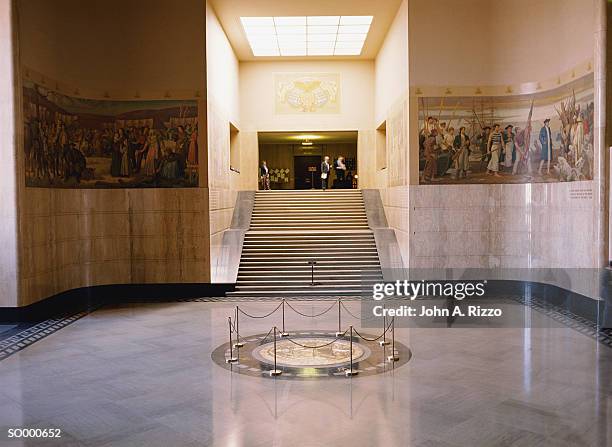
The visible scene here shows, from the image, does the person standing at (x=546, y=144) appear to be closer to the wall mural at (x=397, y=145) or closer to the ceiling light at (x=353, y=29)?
the wall mural at (x=397, y=145)

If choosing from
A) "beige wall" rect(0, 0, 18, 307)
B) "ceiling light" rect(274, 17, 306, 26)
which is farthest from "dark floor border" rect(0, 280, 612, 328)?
"ceiling light" rect(274, 17, 306, 26)

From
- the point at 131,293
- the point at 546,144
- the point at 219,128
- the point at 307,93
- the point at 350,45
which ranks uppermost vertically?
the point at 350,45

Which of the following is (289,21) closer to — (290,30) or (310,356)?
(290,30)

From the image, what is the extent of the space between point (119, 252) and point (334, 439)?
33.5 feet

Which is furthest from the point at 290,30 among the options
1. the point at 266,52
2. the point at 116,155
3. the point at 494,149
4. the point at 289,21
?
the point at 494,149

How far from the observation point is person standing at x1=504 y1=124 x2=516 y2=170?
1407 centimetres

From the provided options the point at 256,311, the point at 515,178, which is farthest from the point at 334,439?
the point at 515,178

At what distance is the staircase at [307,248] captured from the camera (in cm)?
1464

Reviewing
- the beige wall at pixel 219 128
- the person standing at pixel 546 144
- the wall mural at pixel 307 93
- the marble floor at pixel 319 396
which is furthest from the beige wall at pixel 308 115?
the marble floor at pixel 319 396

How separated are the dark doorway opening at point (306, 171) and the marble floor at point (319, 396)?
22.7 m

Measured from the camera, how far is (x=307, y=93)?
74.0ft

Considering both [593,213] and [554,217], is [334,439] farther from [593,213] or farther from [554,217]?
[554,217]

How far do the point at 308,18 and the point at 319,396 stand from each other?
43.3ft

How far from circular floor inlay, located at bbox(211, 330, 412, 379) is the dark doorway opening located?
74.2ft
